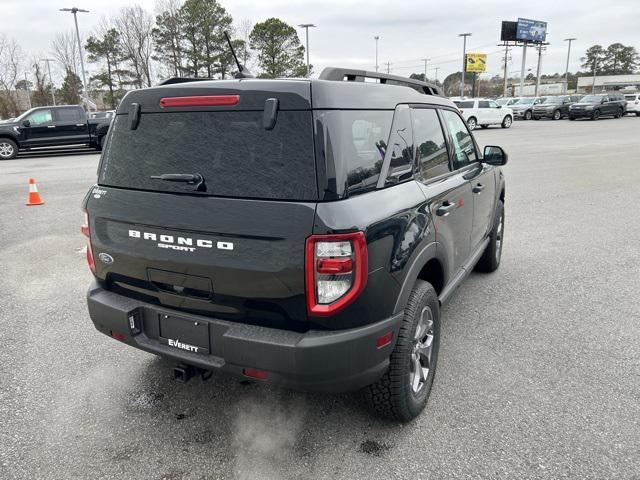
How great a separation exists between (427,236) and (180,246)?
1.35 m

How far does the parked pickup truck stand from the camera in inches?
677

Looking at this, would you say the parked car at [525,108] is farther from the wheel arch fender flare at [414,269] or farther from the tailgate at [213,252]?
the tailgate at [213,252]

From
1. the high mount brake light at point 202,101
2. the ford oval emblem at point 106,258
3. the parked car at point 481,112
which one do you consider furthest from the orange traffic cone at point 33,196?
the parked car at point 481,112

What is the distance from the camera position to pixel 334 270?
2170 millimetres

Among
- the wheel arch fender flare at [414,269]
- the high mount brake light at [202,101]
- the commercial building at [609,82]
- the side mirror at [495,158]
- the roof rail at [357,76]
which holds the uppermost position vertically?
the commercial building at [609,82]

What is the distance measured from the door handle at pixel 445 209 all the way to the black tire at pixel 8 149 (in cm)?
1868

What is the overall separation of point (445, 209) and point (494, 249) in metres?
2.28

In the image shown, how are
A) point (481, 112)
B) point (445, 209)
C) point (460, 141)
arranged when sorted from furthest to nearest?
point (481, 112) < point (460, 141) < point (445, 209)

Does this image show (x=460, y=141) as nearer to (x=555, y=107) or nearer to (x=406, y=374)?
(x=406, y=374)

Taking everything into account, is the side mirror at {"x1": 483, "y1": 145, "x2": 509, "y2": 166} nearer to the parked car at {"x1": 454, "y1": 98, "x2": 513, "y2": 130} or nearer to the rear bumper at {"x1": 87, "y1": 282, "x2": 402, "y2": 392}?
the rear bumper at {"x1": 87, "y1": 282, "x2": 402, "y2": 392}

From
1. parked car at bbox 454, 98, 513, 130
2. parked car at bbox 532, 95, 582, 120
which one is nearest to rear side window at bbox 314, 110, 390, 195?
parked car at bbox 454, 98, 513, 130

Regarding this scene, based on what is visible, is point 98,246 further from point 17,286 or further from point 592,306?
point 592,306

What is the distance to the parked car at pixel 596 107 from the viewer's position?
105 feet

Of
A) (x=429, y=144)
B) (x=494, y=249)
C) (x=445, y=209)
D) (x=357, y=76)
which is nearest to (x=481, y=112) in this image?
(x=494, y=249)
